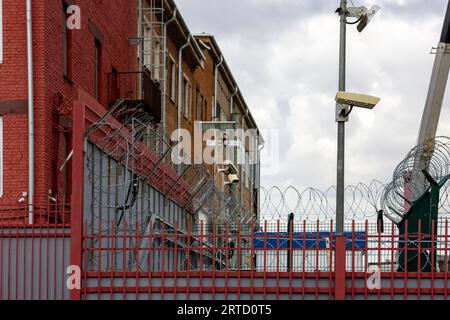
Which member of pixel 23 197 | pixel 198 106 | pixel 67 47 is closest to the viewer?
pixel 23 197

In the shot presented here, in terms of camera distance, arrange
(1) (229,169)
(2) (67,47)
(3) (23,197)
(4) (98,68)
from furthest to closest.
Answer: (1) (229,169)
(4) (98,68)
(2) (67,47)
(3) (23,197)

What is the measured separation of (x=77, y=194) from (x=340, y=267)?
4595 mm

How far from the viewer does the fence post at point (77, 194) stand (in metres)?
17.8

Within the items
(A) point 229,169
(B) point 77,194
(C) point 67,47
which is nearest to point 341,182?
(B) point 77,194

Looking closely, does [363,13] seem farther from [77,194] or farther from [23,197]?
[23,197]

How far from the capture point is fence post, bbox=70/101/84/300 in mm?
17750

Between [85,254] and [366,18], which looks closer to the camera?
[85,254]

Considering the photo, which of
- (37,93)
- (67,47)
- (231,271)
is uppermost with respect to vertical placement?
(67,47)

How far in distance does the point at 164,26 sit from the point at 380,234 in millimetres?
21089

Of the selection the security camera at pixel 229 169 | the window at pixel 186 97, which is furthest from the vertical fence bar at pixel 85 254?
the window at pixel 186 97

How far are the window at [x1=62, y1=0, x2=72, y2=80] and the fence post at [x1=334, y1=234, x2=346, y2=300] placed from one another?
A: 952 centimetres

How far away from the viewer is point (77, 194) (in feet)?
58.9

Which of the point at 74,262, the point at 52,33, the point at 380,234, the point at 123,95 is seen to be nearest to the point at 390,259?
the point at 380,234

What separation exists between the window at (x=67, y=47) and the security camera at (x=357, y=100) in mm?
8703
